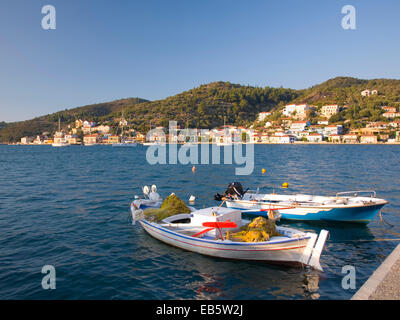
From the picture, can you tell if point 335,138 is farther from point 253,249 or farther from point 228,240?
point 253,249

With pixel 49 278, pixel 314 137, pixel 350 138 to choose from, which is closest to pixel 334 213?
pixel 49 278

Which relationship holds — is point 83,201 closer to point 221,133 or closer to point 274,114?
point 221,133

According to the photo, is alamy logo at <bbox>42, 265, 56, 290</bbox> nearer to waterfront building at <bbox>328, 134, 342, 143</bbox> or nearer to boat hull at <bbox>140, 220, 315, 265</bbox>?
boat hull at <bbox>140, 220, 315, 265</bbox>

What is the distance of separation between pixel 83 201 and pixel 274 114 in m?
186

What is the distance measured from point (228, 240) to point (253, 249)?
3.70 feet

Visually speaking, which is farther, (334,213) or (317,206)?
(317,206)

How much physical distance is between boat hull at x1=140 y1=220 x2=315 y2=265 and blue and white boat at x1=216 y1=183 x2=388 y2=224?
194 inches

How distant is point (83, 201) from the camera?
22484 mm

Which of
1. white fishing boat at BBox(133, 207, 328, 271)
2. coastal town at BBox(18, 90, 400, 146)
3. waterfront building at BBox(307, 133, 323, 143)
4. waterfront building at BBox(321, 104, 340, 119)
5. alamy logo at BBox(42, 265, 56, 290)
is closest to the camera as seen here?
alamy logo at BBox(42, 265, 56, 290)

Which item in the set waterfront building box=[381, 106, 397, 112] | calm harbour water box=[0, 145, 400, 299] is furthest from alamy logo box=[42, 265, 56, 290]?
waterfront building box=[381, 106, 397, 112]

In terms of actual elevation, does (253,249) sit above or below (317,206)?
below

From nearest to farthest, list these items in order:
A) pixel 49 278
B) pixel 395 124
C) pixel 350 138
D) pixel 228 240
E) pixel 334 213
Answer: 1. pixel 49 278
2. pixel 228 240
3. pixel 334 213
4. pixel 350 138
5. pixel 395 124

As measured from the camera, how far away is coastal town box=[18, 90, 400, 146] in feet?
437

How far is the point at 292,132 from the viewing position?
155375mm
